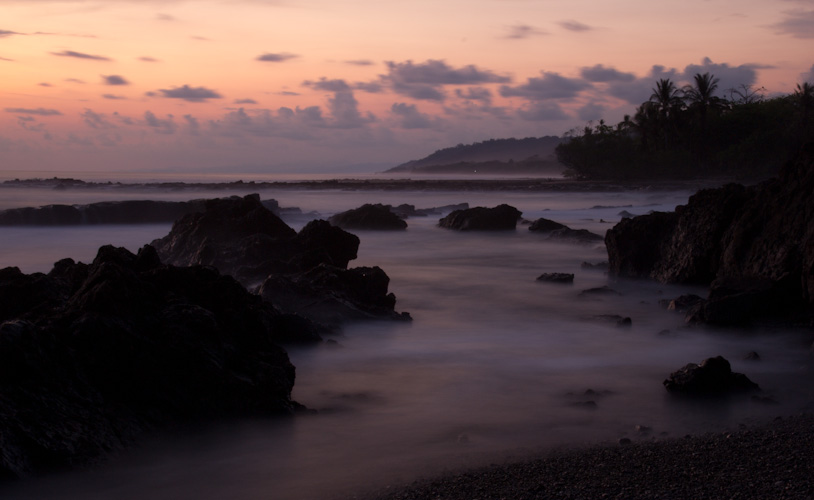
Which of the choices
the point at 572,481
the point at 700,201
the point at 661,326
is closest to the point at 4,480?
the point at 572,481

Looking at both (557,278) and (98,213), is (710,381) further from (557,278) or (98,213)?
(98,213)

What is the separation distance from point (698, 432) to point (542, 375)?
190cm

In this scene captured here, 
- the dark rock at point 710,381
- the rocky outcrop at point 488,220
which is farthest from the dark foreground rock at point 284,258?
the rocky outcrop at point 488,220

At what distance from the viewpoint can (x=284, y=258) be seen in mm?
11750

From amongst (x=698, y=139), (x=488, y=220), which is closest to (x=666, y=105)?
(x=698, y=139)

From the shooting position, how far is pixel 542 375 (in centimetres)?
690

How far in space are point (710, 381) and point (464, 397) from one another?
1945 millimetres

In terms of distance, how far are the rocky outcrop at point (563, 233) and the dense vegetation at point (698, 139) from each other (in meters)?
41.3

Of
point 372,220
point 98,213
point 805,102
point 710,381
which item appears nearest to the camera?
point 710,381

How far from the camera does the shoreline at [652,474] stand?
13.2ft

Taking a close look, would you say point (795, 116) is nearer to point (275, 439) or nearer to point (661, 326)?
point (661, 326)

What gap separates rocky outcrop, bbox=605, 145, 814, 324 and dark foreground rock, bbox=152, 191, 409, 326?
4113 millimetres

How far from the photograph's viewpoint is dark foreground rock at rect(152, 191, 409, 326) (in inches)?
361

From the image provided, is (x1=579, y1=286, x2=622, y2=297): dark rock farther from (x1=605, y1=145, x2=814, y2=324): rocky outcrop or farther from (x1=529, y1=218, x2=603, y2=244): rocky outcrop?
(x1=529, y1=218, x2=603, y2=244): rocky outcrop
